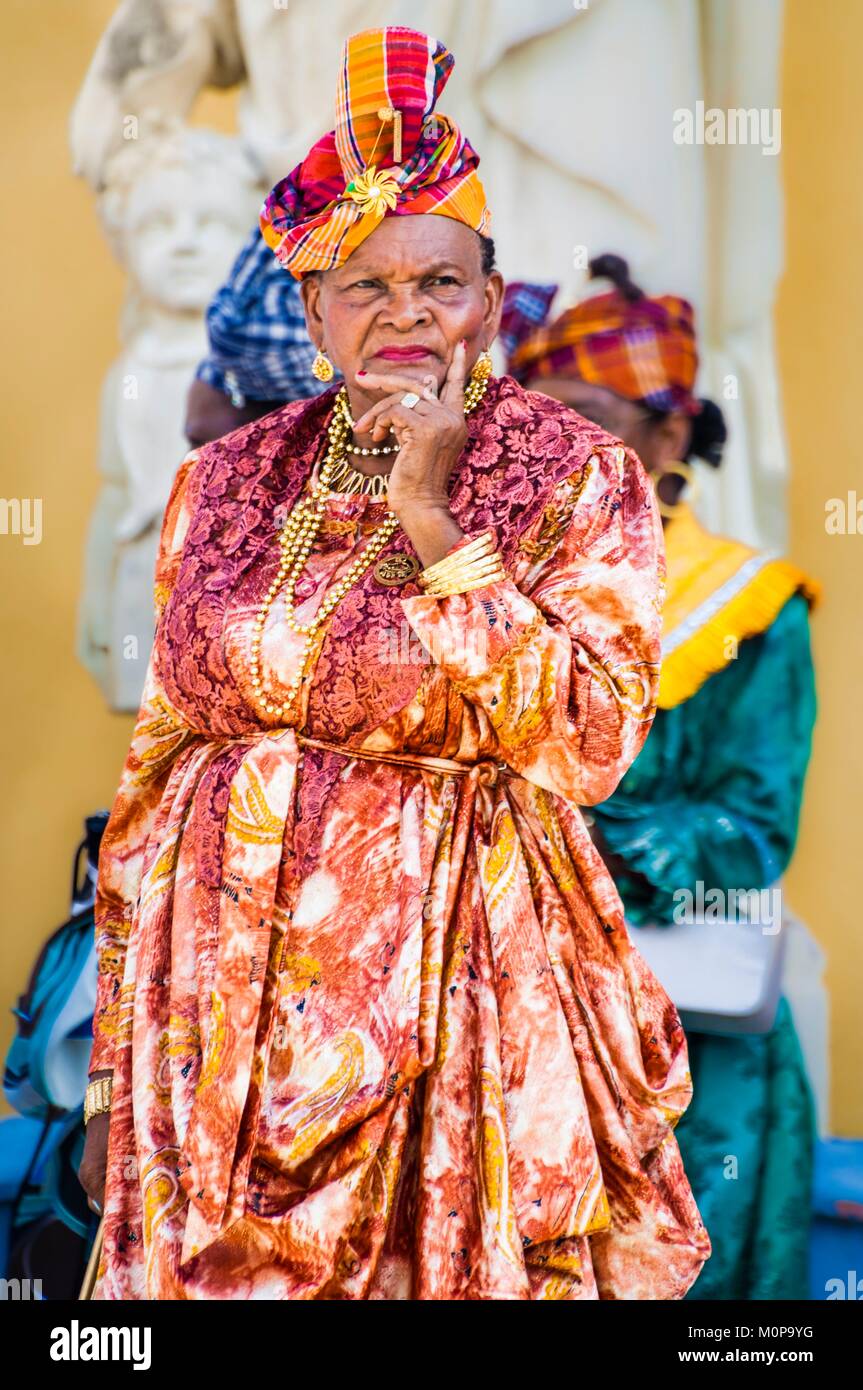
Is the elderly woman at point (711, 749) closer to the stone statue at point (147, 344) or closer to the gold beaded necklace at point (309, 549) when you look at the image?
the stone statue at point (147, 344)

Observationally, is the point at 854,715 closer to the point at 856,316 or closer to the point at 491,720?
the point at 856,316

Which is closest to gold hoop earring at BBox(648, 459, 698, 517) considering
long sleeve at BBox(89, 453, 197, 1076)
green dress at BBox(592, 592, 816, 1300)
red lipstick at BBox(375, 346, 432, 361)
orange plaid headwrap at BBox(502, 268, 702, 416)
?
orange plaid headwrap at BBox(502, 268, 702, 416)

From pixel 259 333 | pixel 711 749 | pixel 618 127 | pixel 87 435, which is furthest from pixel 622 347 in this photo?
pixel 87 435

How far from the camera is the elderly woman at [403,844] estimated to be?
6.40ft

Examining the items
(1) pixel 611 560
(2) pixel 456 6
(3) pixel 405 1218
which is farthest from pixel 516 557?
(2) pixel 456 6

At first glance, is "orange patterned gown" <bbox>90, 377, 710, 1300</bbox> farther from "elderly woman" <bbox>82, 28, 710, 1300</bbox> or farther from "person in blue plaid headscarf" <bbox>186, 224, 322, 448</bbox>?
"person in blue plaid headscarf" <bbox>186, 224, 322, 448</bbox>

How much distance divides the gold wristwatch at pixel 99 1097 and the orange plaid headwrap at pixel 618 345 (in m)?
1.96

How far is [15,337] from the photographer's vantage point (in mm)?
3848

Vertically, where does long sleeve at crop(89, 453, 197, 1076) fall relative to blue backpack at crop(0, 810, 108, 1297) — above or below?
above

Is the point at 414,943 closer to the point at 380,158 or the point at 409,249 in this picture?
the point at 409,249

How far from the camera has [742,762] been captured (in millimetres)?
3553

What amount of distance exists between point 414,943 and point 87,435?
2255 mm

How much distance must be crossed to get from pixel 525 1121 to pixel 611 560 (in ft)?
2.31

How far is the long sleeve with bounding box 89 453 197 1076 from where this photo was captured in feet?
7.68
